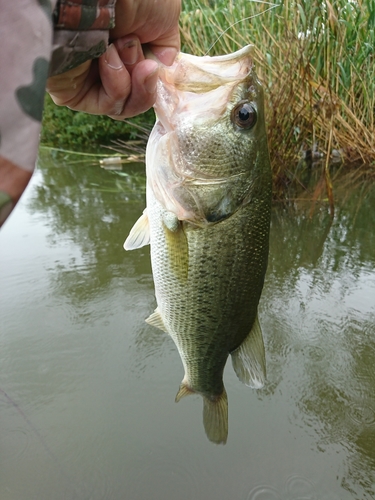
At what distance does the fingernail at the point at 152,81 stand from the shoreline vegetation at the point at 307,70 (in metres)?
1.94

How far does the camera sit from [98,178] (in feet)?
20.2

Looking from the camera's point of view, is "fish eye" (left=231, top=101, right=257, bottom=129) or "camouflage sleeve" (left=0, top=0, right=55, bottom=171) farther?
"fish eye" (left=231, top=101, right=257, bottom=129)

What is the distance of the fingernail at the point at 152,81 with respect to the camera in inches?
46.2

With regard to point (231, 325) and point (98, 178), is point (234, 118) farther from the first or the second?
point (98, 178)

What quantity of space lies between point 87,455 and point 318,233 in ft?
9.42

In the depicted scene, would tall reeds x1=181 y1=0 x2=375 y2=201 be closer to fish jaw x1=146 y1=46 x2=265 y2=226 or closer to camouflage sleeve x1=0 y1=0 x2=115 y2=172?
fish jaw x1=146 y1=46 x2=265 y2=226

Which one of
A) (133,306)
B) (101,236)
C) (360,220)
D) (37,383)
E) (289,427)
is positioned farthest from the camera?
(360,220)

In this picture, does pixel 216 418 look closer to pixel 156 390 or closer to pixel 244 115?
pixel 156 390

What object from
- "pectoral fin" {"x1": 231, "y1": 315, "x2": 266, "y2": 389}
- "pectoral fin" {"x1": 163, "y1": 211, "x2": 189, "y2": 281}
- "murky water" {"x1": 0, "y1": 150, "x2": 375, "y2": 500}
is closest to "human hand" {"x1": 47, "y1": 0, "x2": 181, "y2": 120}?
"pectoral fin" {"x1": 163, "y1": 211, "x2": 189, "y2": 281}

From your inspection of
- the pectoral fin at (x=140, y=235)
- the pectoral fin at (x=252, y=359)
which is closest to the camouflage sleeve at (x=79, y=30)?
the pectoral fin at (x=140, y=235)

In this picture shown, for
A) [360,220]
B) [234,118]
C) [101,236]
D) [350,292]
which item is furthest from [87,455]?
[360,220]

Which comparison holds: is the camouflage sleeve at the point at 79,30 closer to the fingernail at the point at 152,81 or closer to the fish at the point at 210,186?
the fingernail at the point at 152,81

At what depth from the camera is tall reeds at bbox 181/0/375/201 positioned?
3930 mm

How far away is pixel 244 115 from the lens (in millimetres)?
1289
